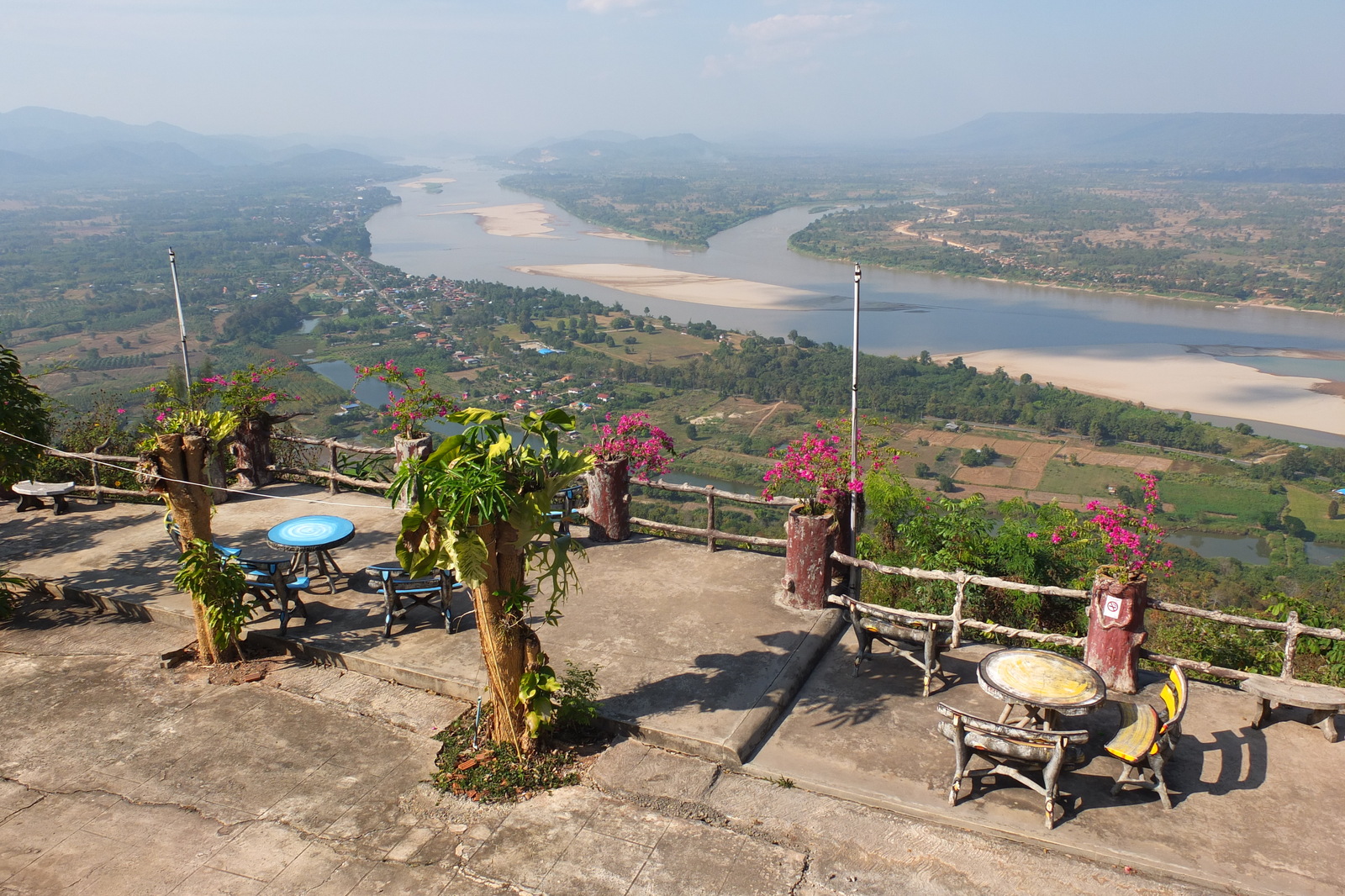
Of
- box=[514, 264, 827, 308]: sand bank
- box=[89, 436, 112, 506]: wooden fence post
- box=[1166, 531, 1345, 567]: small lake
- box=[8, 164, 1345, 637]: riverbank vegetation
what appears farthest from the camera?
box=[514, 264, 827, 308]: sand bank

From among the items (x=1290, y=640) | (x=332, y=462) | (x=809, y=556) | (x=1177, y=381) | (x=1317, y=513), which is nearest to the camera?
(x=1290, y=640)

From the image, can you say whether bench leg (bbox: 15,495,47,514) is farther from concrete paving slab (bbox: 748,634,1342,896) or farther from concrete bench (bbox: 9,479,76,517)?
concrete paving slab (bbox: 748,634,1342,896)

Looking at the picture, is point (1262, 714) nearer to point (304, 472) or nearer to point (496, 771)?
point (496, 771)

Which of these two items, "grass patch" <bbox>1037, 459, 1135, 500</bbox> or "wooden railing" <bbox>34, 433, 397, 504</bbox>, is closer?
"wooden railing" <bbox>34, 433, 397, 504</bbox>

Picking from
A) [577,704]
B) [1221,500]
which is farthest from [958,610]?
[1221,500]

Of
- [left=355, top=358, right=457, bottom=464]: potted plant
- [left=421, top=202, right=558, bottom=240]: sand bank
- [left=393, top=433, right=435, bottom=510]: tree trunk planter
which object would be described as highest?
[left=421, top=202, right=558, bottom=240]: sand bank

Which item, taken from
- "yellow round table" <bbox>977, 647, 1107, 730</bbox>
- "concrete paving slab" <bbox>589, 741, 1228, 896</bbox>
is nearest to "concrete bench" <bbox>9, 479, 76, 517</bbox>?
"concrete paving slab" <bbox>589, 741, 1228, 896</bbox>

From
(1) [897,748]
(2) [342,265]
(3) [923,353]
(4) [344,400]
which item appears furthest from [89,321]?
(1) [897,748]

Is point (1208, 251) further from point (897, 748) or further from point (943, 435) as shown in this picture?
point (897, 748)
